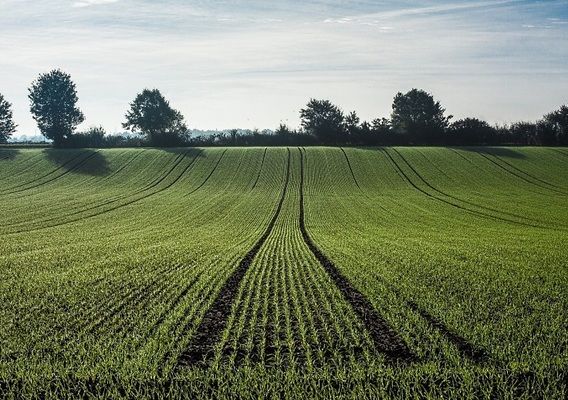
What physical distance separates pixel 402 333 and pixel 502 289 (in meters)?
5.46

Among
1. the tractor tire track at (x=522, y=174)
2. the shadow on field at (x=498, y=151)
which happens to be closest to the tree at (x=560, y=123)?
the shadow on field at (x=498, y=151)

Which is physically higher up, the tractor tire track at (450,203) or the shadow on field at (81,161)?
the shadow on field at (81,161)

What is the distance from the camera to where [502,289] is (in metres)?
15.6

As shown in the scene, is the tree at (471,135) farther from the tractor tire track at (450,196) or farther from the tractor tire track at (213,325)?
the tractor tire track at (213,325)

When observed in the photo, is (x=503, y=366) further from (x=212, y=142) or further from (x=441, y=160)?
(x=212, y=142)

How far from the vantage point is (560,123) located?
303 ft

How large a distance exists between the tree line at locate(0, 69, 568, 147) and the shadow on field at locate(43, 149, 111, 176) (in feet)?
30.7

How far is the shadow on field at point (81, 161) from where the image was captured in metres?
66.7

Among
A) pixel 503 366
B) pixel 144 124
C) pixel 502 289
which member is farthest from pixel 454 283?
pixel 144 124

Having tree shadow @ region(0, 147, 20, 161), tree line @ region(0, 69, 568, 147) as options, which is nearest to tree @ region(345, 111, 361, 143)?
tree line @ region(0, 69, 568, 147)

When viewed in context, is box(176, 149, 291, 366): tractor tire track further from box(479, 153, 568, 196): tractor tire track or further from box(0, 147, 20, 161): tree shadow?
box(0, 147, 20, 161): tree shadow

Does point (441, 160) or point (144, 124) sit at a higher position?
point (144, 124)

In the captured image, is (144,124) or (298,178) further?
(144,124)

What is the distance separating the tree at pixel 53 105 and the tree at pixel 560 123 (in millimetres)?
87432
